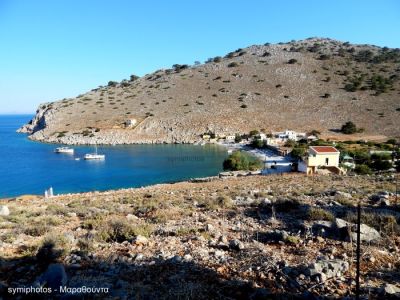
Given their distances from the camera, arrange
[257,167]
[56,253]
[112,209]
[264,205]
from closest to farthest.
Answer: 1. [56,253]
2. [264,205]
3. [112,209]
4. [257,167]

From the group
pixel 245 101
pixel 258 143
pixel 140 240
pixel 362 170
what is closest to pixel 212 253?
pixel 140 240

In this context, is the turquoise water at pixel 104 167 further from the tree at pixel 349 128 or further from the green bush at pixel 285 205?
the green bush at pixel 285 205

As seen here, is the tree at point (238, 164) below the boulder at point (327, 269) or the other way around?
below

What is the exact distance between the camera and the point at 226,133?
7844 cm

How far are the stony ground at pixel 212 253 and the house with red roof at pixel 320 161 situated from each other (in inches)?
855

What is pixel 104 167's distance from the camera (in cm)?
5278

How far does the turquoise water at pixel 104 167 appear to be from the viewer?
4059cm

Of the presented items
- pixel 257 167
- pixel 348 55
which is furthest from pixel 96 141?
pixel 348 55

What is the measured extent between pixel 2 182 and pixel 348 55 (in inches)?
4312

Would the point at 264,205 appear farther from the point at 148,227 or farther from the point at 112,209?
the point at 112,209

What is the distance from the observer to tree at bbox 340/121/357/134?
2771 inches

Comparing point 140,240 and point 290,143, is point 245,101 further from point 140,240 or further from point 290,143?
point 140,240

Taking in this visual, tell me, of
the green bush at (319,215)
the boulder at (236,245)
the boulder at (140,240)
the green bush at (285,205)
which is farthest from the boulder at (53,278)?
the green bush at (285,205)

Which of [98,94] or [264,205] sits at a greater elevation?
[98,94]
